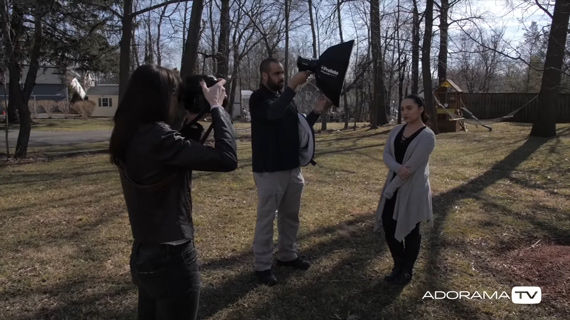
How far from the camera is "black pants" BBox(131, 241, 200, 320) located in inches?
71.5

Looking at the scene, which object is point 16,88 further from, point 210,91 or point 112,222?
point 210,91

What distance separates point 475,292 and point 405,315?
29.2 inches

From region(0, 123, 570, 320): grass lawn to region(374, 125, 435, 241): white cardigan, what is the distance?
0.58 metres

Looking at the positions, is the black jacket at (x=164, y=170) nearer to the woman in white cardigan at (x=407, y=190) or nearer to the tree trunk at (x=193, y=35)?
the woman in white cardigan at (x=407, y=190)

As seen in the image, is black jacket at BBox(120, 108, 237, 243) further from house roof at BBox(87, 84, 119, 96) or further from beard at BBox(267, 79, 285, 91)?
house roof at BBox(87, 84, 119, 96)

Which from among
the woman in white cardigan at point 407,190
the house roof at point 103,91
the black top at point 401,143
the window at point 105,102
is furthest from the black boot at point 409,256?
the window at point 105,102

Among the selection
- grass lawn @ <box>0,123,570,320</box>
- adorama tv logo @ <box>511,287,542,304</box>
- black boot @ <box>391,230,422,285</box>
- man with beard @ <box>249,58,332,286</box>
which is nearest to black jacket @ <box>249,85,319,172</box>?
man with beard @ <box>249,58,332,286</box>

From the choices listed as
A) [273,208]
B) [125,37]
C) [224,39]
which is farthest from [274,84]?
[224,39]

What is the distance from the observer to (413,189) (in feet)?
11.7

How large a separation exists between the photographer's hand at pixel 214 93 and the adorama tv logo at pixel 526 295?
9.36 feet

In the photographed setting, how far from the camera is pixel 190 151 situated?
69.4 inches

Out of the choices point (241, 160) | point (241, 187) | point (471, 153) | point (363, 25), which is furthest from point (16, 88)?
point (363, 25)

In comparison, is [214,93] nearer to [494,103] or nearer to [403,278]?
[403,278]

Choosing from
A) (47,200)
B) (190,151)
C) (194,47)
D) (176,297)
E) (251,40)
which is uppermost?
(251,40)
